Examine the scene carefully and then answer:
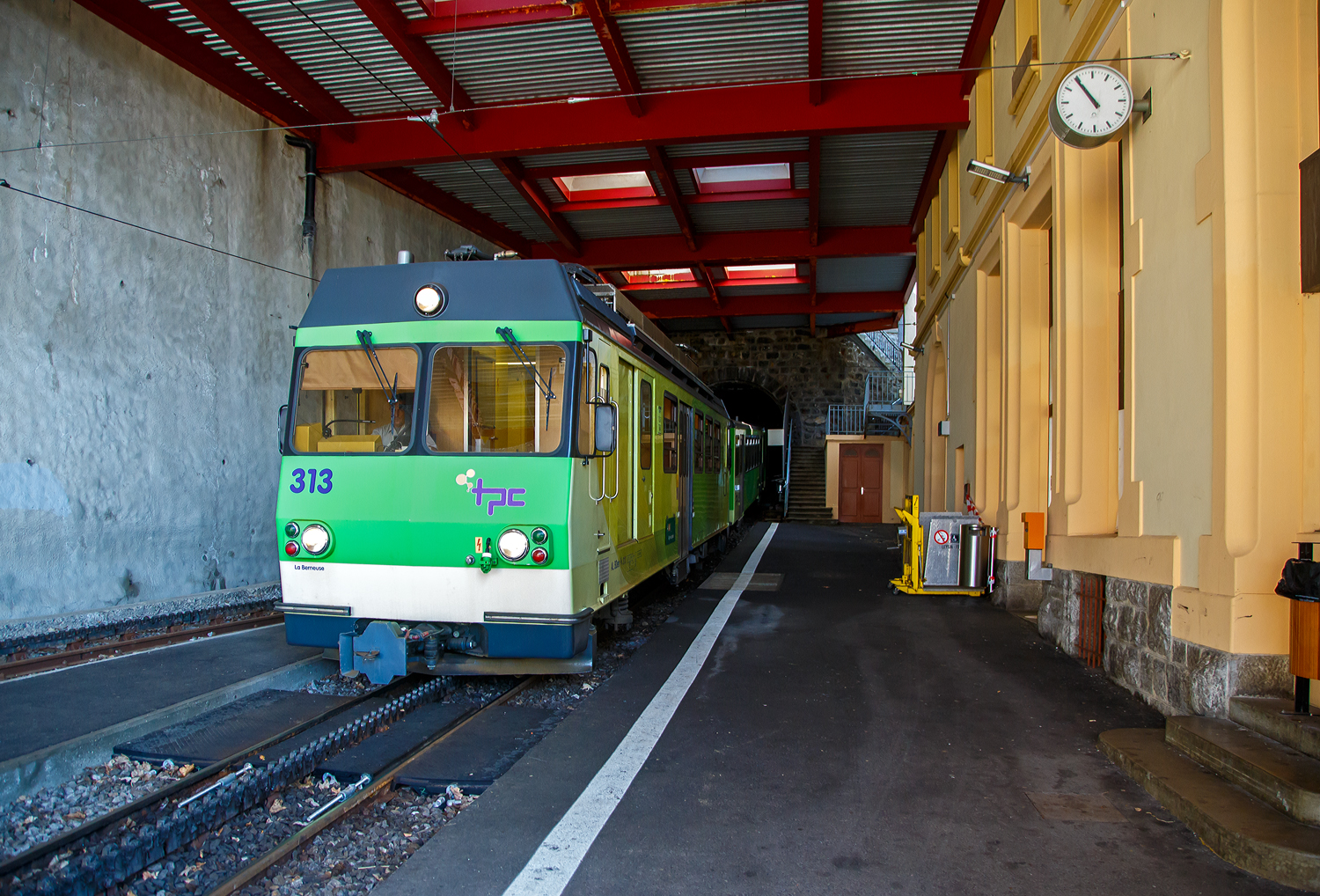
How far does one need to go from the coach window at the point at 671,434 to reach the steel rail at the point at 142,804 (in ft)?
13.5

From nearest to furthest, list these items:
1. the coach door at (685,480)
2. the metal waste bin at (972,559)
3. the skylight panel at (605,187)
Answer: the coach door at (685,480)
the metal waste bin at (972,559)
the skylight panel at (605,187)

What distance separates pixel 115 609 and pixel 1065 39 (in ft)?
34.6

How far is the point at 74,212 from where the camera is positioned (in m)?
8.35

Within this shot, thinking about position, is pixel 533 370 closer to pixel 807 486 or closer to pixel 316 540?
pixel 316 540

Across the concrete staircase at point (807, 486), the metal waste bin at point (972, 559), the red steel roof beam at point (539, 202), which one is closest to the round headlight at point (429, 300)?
the metal waste bin at point (972, 559)

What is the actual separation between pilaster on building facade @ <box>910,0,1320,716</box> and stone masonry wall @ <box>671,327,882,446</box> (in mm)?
20279

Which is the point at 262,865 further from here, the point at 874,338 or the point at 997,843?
the point at 874,338

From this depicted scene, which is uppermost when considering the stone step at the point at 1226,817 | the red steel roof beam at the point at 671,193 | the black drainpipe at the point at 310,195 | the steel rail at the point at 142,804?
the red steel roof beam at the point at 671,193

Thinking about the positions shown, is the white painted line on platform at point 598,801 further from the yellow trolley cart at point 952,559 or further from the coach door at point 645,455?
the yellow trolley cart at point 952,559

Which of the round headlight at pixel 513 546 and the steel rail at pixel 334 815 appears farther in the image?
the round headlight at pixel 513 546

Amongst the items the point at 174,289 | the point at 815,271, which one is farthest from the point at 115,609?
the point at 815,271

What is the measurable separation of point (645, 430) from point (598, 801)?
3971 millimetres

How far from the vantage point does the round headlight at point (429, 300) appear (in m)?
5.52

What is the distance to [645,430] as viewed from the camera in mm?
7348
